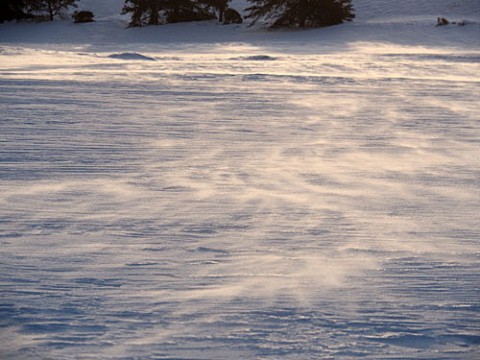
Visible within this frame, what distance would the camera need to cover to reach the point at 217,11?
102ft

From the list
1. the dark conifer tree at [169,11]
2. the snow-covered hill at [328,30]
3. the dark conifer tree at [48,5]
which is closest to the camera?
the snow-covered hill at [328,30]

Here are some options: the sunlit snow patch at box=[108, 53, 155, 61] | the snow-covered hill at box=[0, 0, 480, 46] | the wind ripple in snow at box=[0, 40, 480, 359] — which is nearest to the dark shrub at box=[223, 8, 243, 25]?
the snow-covered hill at box=[0, 0, 480, 46]

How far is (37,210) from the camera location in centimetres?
488

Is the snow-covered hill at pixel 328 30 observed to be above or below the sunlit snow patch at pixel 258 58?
above

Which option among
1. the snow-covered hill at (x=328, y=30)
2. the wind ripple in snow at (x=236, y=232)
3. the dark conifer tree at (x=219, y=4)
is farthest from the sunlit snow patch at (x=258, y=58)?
the dark conifer tree at (x=219, y=4)

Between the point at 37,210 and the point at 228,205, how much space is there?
112cm

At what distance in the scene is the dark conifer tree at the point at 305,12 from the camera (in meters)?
26.3

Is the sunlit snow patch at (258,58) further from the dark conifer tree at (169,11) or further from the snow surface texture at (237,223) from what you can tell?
the dark conifer tree at (169,11)

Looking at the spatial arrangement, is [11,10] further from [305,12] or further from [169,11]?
[305,12]

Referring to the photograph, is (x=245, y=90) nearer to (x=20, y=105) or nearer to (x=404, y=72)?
(x=20, y=105)

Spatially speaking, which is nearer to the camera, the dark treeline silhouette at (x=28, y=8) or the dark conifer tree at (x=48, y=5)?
the dark treeline silhouette at (x=28, y=8)

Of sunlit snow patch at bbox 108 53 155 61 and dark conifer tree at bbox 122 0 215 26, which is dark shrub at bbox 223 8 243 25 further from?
sunlit snow patch at bbox 108 53 155 61

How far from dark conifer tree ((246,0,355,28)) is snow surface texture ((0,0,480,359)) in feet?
50.4

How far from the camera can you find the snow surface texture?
125 inches
